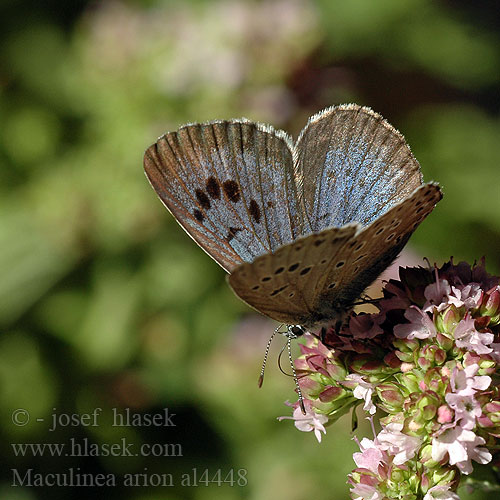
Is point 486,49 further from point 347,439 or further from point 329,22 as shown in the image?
point 347,439

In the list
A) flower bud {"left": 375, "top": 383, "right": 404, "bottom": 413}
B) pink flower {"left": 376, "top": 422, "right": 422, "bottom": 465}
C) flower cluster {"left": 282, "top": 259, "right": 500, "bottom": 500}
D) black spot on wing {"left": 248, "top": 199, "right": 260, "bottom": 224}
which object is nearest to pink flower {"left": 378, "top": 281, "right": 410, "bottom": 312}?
flower cluster {"left": 282, "top": 259, "right": 500, "bottom": 500}

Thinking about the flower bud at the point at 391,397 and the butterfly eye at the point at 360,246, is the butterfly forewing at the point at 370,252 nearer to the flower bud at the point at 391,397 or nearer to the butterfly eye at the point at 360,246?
the butterfly eye at the point at 360,246

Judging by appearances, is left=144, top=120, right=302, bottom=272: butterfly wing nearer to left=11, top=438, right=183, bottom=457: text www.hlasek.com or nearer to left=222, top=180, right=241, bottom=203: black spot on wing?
left=222, top=180, right=241, bottom=203: black spot on wing

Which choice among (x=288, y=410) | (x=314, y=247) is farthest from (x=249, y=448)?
(x=314, y=247)

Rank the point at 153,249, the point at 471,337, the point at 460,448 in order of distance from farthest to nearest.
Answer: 1. the point at 153,249
2. the point at 471,337
3. the point at 460,448

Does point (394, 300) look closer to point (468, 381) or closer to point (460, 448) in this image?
point (468, 381)

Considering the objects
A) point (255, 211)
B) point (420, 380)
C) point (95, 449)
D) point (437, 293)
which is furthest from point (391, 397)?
point (95, 449)

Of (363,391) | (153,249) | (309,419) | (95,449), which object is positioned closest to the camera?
(363,391)
